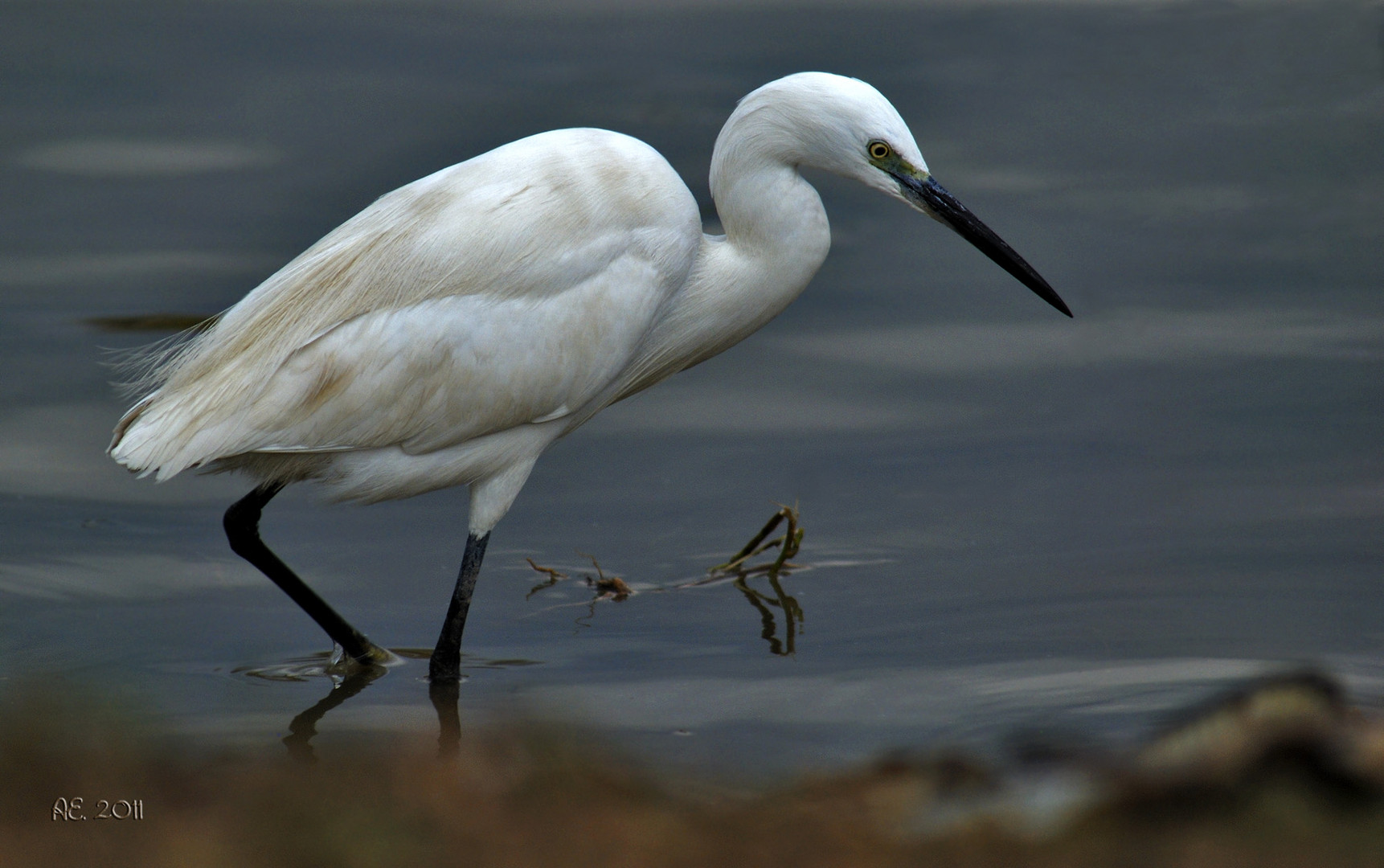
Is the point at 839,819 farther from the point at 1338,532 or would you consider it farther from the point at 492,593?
the point at 1338,532

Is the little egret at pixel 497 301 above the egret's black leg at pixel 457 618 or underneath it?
above

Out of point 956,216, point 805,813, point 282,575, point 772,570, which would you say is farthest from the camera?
point 772,570

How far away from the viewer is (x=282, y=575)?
442 cm

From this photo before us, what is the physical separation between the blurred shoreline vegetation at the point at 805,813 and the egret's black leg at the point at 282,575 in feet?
A: 6.69

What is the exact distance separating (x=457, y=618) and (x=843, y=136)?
5.73ft

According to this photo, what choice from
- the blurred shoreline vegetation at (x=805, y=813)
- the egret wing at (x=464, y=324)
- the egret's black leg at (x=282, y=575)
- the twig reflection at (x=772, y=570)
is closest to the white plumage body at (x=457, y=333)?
the egret wing at (x=464, y=324)

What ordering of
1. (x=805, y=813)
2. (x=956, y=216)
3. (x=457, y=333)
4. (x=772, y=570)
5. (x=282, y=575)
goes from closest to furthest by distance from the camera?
1. (x=805, y=813)
2. (x=457, y=333)
3. (x=956, y=216)
4. (x=282, y=575)
5. (x=772, y=570)

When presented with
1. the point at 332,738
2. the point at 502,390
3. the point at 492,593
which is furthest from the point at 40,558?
the point at 502,390

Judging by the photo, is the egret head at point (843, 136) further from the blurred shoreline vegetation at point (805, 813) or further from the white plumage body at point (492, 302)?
the blurred shoreline vegetation at point (805, 813)

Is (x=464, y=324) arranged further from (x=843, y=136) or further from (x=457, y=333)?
(x=843, y=136)

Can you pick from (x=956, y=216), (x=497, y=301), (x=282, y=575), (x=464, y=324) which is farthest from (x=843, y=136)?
(x=282, y=575)

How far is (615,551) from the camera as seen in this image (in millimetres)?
5551

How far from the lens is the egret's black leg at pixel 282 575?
4340 millimetres

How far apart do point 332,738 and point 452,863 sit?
2.13 meters
